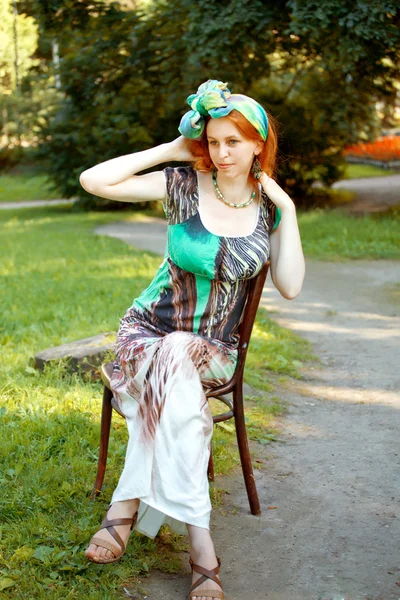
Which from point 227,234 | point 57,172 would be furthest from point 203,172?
point 57,172

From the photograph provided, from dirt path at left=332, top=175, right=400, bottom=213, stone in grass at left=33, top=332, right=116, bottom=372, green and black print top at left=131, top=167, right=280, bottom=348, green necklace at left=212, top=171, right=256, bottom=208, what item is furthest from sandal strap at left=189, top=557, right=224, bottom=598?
dirt path at left=332, top=175, right=400, bottom=213

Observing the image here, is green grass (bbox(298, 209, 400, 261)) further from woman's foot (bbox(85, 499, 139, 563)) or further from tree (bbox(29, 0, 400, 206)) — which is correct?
woman's foot (bbox(85, 499, 139, 563))

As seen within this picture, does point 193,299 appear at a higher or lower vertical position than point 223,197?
lower

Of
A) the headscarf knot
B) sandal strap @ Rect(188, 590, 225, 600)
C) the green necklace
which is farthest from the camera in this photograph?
the green necklace

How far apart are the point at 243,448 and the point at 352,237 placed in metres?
8.65

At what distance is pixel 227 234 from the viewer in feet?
10.6

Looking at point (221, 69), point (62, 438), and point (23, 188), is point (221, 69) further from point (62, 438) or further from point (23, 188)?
point (23, 188)

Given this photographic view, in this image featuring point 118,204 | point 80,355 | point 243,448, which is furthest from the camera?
point 118,204

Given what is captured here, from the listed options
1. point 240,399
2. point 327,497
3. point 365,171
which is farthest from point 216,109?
point 365,171

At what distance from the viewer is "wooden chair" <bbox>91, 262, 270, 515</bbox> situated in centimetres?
328

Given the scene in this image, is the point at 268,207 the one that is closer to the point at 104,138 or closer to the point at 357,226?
the point at 357,226

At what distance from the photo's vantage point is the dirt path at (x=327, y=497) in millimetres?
2969

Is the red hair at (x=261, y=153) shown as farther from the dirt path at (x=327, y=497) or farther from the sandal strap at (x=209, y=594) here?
the sandal strap at (x=209, y=594)

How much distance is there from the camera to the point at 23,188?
2780cm
